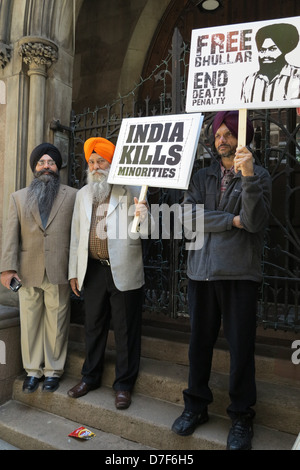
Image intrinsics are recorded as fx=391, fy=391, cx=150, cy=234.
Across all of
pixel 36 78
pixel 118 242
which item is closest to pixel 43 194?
pixel 118 242

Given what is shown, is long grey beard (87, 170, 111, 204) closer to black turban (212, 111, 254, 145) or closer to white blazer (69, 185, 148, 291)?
white blazer (69, 185, 148, 291)

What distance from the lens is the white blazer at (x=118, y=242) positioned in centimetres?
315

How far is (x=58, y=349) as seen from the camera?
3.59 meters

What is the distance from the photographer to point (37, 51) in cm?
411

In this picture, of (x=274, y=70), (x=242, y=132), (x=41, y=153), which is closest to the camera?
(x=242, y=132)

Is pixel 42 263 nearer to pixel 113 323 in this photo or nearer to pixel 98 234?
pixel 98 234

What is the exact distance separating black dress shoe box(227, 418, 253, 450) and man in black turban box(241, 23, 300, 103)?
2.05 m

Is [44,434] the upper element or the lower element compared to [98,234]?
lower

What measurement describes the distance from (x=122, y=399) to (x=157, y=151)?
76.6 inches

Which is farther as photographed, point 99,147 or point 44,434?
point 99,147

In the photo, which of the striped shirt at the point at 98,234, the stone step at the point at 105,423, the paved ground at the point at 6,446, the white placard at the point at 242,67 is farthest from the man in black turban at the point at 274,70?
the paved ground at the point at 6,446

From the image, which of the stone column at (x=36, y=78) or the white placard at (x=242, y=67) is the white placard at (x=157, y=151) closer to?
the white placard at (x=242, y=67)

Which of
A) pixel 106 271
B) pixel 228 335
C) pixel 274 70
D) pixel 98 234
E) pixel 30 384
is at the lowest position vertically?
pixel 30 384
